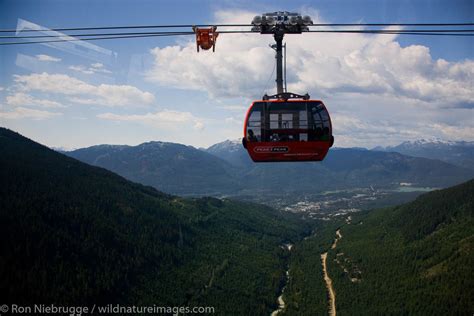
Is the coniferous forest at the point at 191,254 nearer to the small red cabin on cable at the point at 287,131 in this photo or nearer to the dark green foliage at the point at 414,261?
the dark green foliage at the point at 414,261

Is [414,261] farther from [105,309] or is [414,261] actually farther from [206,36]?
[206,36]

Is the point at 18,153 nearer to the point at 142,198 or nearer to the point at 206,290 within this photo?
the point at 142,198

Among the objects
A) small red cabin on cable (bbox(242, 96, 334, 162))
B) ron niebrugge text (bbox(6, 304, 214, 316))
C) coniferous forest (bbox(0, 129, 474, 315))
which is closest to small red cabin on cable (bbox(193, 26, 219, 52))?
small red cabin on cable (bbox(242, 96, 334, 162))

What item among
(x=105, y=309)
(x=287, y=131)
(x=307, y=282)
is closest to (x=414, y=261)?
(x=307, y=282)

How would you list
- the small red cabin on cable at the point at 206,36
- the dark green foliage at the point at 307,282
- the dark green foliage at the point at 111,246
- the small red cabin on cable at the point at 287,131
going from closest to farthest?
the small red cabin on cable at the point at 206,36 < the small red cabin on cable at the point at 287,131 < the dark green foliage at the point at 111,246 < the dark green foliage at the point at 307,282

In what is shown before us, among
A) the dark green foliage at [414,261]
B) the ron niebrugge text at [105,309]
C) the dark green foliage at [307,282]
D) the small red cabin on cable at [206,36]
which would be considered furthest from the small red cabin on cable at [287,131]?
the dark green foliage at [307,282]

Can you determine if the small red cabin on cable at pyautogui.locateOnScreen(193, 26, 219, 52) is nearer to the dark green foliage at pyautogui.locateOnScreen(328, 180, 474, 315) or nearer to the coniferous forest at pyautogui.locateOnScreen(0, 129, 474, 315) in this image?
the coniferous forest at pyautogui.locateOnScreen(0, 129, 474, 315)
